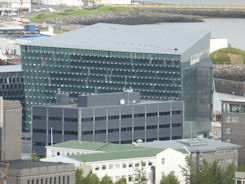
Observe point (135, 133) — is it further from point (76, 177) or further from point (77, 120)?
point (76, 177)

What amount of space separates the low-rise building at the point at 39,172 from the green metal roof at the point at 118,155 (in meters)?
15.4

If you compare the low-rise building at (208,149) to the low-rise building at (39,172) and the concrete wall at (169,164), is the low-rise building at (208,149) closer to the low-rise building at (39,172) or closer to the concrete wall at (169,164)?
the concrete wall at (169,164)

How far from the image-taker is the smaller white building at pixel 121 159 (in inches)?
6649

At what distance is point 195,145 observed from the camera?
182 metres

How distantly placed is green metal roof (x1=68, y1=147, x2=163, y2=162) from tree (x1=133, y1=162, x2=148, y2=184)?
1.83 metres

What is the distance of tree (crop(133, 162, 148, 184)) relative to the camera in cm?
16538

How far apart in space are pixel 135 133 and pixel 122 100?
4.18m

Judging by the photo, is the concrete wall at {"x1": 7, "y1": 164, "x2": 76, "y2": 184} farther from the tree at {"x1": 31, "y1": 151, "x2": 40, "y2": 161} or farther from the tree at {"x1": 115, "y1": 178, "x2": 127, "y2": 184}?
the tree at {"x1": 31, "y1": 151, "x2": 40, "y2": 161}

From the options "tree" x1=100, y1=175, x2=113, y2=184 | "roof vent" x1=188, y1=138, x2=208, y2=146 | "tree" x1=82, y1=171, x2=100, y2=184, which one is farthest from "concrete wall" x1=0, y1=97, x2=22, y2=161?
"roof vent" x1=188, y1=138, x2=208, y2=146

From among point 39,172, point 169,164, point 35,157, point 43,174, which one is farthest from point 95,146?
point 39,172

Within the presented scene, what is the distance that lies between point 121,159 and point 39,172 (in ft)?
77.4

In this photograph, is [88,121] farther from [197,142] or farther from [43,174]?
[43,174]

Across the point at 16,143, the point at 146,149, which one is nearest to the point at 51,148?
the point at 146,149

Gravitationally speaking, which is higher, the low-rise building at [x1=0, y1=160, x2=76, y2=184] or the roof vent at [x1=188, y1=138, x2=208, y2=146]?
the roof vent at [x1=188, y1=138, x2=208, y2=146]
